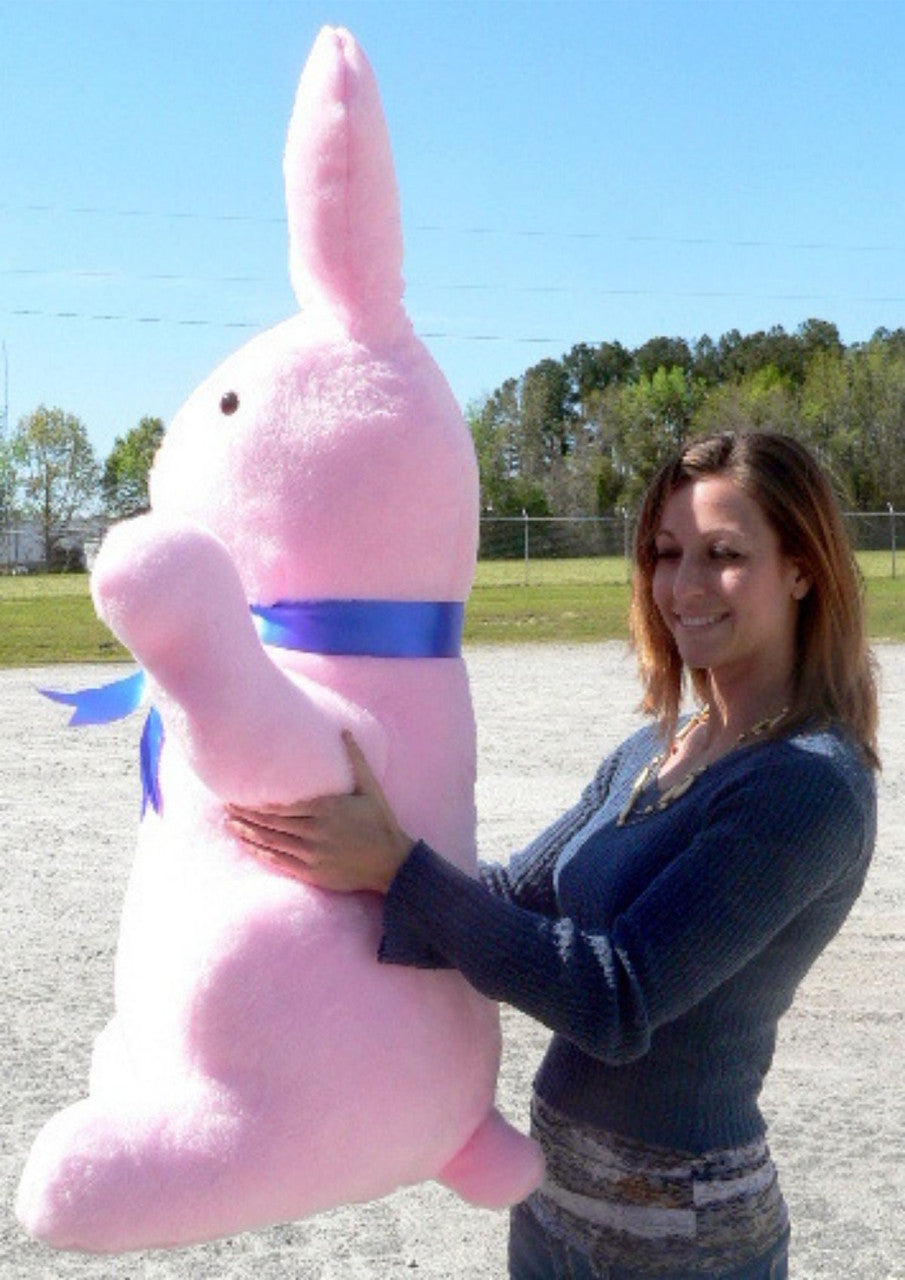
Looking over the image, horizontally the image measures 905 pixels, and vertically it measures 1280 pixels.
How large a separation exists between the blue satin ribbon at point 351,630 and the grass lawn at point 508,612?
762cm

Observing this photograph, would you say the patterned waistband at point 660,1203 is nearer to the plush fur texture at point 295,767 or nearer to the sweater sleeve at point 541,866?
the plush fur texture at point 295,767

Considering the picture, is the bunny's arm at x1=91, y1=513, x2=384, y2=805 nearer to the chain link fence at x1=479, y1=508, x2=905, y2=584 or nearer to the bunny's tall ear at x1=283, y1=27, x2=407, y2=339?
the bunny's tall ear at x1=283, y1=27, x2=407, y2=339

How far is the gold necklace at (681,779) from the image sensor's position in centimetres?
192

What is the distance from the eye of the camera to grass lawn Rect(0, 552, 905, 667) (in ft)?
55.2

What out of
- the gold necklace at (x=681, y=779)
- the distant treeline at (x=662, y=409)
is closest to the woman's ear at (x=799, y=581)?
the gold necklace at (x=681, y=779)

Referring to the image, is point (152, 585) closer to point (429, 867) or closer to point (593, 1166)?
point (429, 867)

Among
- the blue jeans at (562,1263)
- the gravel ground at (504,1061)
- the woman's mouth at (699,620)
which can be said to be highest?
the woman's mouth at (699,620)

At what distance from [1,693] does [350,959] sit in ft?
36.8

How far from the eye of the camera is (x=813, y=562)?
6.42 ft

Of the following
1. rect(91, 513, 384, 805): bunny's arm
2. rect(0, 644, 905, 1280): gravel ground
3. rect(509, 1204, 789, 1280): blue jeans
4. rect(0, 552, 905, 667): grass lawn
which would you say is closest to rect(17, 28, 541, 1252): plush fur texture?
rect(91, 513, 384, 805): bunny's arm

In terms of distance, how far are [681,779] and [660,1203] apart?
499 millimetres

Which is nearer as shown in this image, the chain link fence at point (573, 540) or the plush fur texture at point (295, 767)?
the plush fur texture at point (295, 767)

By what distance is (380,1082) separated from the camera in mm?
1689

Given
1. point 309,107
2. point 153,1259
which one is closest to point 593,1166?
point 309,107
